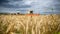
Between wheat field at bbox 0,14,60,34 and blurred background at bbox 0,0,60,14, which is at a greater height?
blurred background at bbox 0,0,60,14

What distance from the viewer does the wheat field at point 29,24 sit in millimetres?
1871

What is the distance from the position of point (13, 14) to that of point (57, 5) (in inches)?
22.5

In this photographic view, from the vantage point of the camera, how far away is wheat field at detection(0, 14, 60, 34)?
1871mm

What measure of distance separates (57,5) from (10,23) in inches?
25.2

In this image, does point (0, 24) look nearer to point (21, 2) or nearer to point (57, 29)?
point (21, 2)

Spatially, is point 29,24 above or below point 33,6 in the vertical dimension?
below

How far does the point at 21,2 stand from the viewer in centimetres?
192

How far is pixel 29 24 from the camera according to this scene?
189 cm

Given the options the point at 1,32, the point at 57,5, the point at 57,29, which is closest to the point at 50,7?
the point at 57,5

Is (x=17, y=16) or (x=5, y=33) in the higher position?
(x=17, y=16)

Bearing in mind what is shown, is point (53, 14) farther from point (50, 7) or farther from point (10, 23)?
point (10, 23)

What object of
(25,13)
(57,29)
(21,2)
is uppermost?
(21,2)

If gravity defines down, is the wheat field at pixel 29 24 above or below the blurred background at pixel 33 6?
below

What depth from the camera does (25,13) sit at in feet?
6.23
